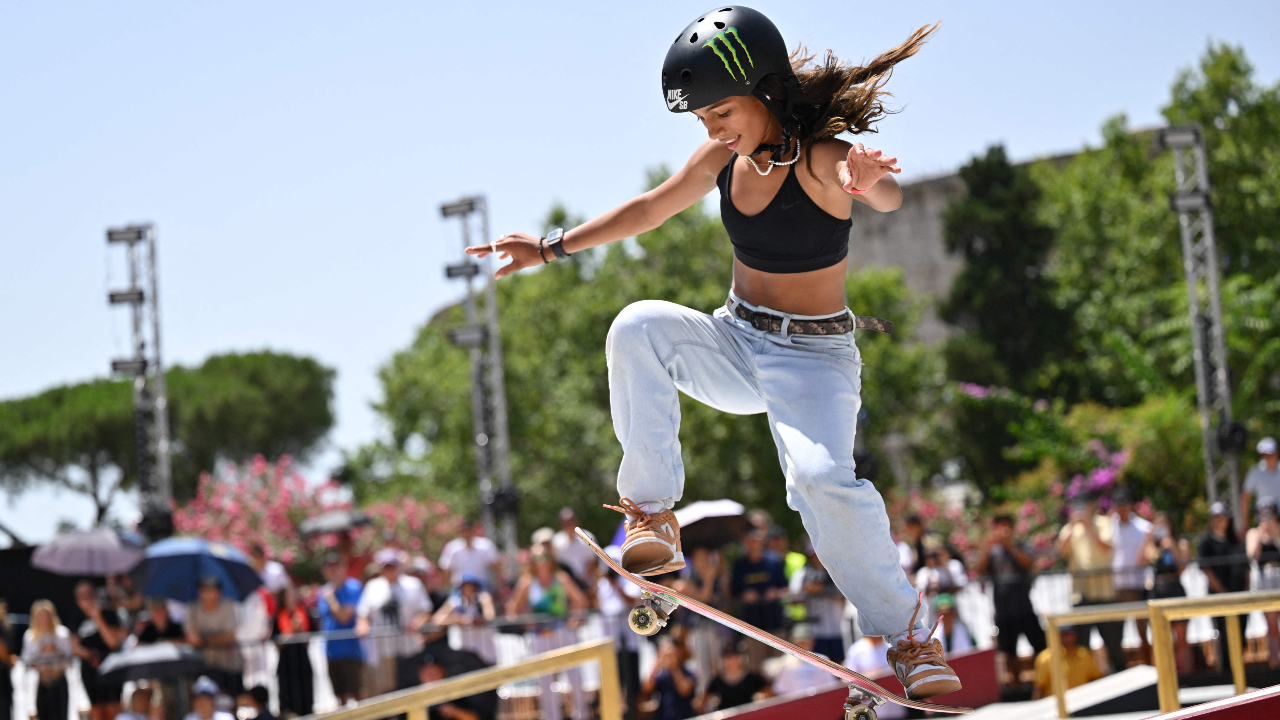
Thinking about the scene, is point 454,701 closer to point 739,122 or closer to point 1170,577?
point 1170,577

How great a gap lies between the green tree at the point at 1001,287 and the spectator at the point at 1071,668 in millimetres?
23256

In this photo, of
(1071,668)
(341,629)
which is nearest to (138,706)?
(341,629)

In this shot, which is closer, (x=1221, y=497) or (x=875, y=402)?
(x=1221, y=497)

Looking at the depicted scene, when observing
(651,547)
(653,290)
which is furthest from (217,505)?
(651,547)

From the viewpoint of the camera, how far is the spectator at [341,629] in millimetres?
9445

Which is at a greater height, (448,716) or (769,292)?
(769,292)

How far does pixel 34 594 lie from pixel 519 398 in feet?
58.0

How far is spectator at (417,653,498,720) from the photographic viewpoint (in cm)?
839

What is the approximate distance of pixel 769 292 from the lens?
146 inches

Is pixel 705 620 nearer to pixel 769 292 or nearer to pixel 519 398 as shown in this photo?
pixel 769 292

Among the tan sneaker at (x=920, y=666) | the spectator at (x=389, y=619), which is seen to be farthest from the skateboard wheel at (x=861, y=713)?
the spectator at (x=389, y=619)

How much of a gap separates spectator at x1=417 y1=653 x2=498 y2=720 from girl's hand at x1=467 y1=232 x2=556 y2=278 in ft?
16.6

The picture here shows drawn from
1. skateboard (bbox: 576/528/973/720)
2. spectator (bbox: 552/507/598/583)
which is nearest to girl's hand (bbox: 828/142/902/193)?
skateboard (bbox: 576/528/973/720)

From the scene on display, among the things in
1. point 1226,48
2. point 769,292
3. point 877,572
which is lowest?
point 877,572
